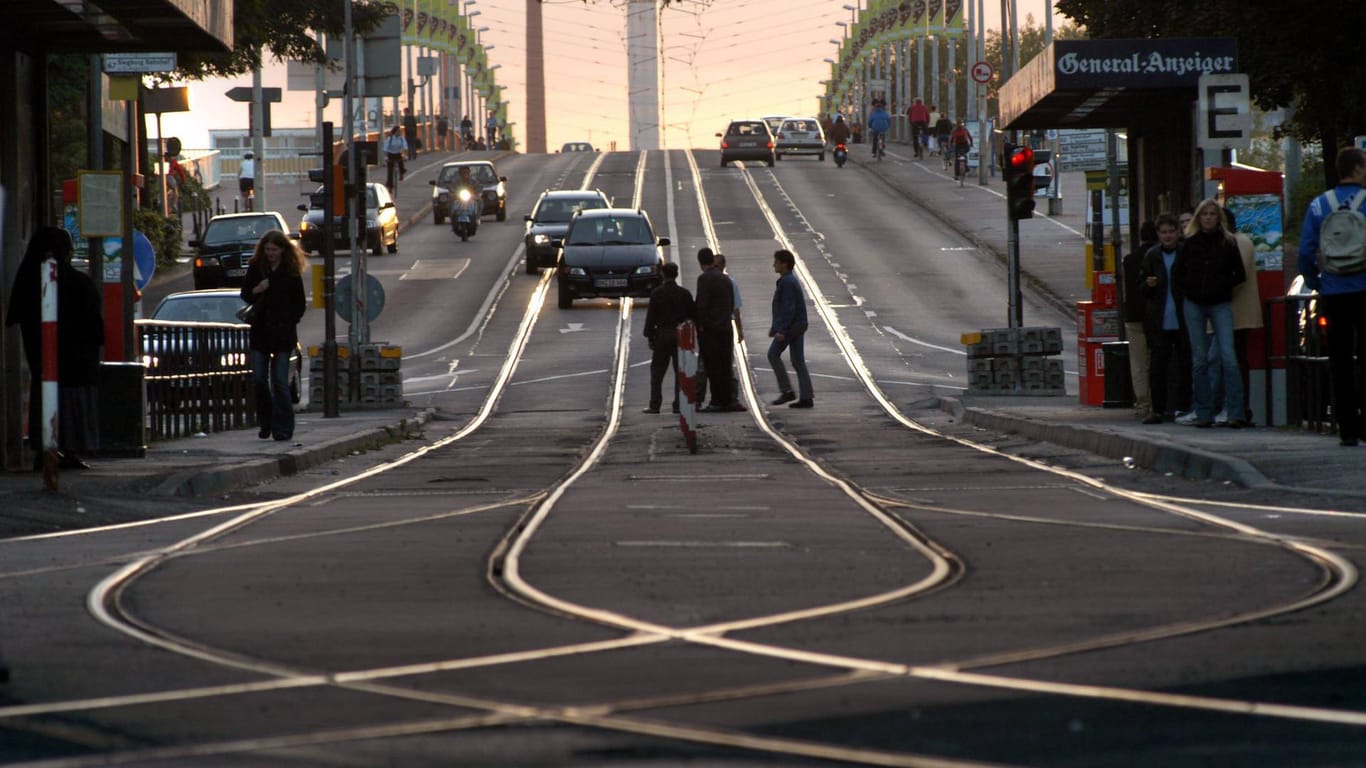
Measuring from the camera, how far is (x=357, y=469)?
55.3 ft

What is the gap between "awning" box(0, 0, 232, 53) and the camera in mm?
14414

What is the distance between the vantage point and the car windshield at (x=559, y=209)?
48.7m

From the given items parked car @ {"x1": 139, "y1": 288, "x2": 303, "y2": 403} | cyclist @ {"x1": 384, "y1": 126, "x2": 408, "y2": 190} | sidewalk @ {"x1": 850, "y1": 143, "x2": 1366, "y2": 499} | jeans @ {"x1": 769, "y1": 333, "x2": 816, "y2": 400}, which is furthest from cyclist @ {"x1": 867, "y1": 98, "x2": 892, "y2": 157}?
parked car @ {"x1": 139, "y1": 288, "x2": 303, "y2": 403}

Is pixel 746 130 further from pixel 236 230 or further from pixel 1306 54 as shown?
pixel 1306 54

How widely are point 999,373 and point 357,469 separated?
12.1 metres

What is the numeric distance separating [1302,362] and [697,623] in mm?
10055

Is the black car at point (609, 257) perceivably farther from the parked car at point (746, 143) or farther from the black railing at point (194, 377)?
the parked car at point (746, 143)

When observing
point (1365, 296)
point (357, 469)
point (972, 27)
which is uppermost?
point (972, 27)

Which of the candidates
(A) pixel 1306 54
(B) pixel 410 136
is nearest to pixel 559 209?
(A) pixel 1306 54

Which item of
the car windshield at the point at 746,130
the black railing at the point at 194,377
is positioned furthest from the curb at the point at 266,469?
the car windshield at the point at 746,130

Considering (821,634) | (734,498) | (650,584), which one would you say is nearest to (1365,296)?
(734,498)

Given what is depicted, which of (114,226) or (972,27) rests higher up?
(972,27)

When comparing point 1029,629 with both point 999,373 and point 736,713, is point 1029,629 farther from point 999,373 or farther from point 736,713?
point 999,373

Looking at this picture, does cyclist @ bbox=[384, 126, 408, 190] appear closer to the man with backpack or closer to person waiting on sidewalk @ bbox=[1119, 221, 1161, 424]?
person waiting on sidewalk @ bbox=[1119, 221, 1161, 424]
